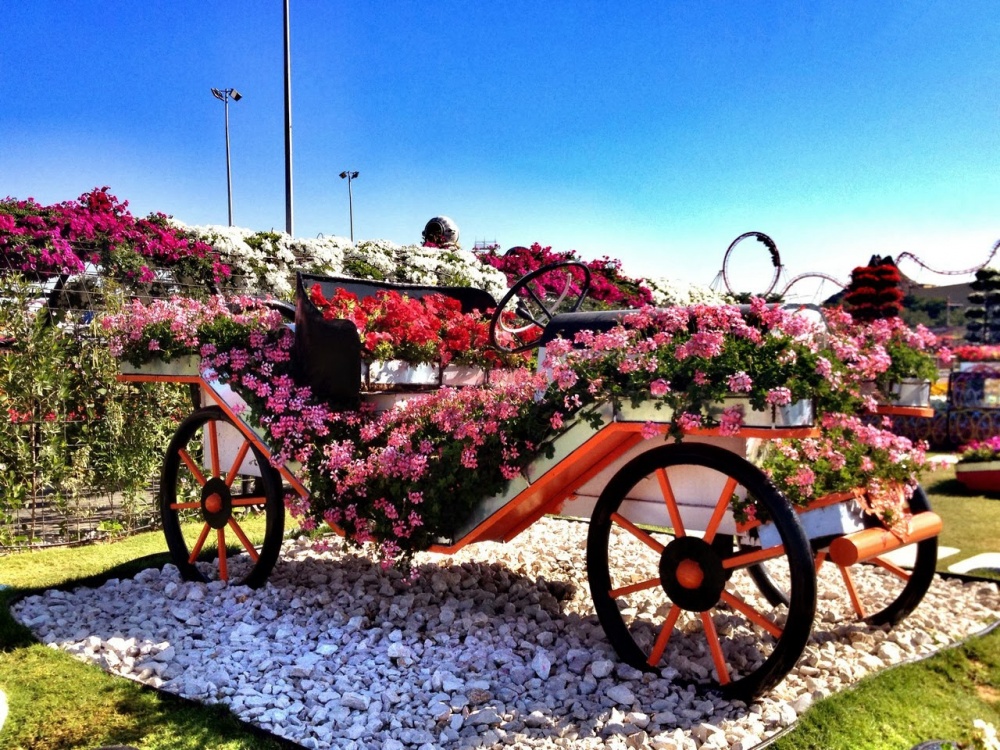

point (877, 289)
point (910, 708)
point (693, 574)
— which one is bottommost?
point (910, 708)

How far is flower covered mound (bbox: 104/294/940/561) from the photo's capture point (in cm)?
250

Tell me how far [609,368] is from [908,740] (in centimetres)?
156

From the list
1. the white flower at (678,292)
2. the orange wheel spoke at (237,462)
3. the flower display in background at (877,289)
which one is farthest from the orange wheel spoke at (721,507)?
the flower display in background at (877,289)

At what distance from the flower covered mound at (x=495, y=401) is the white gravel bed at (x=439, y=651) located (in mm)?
457

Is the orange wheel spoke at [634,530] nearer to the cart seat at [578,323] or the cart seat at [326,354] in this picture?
the cart seat at [578,323]

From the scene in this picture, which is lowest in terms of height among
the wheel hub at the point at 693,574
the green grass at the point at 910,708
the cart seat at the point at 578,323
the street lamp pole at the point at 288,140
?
the green grass at the point at 910,708

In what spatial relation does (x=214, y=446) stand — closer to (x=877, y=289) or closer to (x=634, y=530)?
(x=634, y=530)

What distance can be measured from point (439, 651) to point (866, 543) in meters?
1.65

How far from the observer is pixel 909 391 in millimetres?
2996

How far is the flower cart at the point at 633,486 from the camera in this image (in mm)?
2514

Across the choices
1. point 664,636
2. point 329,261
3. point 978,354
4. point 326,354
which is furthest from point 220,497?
point 978,354

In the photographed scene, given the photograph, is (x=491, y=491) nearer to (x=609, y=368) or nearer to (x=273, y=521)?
(x=609, y=368)

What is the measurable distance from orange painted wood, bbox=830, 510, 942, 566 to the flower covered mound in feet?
0.29

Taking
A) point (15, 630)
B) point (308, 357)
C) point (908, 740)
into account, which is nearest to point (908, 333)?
point (908, 740)
